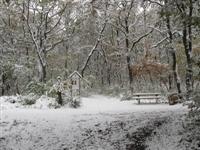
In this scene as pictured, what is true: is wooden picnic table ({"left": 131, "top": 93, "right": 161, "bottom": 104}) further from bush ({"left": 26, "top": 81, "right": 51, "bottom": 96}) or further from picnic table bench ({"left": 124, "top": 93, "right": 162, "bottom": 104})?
bush ({"left": 26, "top": 81, "right": 51, "bottom": 96})

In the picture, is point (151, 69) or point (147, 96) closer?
point (147, 96)

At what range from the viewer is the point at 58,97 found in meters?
16.9

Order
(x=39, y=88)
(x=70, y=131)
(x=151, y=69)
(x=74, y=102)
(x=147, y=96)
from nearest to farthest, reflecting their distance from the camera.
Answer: (x=70, y=131), (x=74, y=102), (x=39, y=88), (x=147, y=96), (x=151, y=69)

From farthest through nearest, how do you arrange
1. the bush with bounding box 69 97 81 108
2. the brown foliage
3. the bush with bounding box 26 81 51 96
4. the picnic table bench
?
1. the brown foliage
2. the picnic table bench
3. the bush with bounding box 26 81 51 96
4. the bush with bounding box 69 97 81 108

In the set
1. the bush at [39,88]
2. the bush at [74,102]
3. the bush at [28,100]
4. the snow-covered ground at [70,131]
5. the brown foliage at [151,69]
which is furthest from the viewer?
the brown foliage at [151,69]

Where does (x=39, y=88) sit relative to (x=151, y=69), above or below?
below

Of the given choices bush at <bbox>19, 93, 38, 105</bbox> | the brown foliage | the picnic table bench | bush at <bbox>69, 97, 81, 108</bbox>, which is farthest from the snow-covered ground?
the brown foliage

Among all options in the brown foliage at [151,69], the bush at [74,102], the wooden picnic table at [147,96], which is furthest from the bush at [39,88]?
the brown foliage at [151,69]

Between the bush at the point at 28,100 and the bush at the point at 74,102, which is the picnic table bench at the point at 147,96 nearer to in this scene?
the bush at the point at 74,102

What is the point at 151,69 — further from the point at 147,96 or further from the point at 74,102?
the point at 74,102

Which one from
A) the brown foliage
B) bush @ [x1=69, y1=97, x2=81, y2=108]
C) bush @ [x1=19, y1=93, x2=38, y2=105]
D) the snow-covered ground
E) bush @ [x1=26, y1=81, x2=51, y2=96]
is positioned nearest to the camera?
the snow-covered ground

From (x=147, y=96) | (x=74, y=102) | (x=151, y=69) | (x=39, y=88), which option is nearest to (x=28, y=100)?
(x=39, y=88)

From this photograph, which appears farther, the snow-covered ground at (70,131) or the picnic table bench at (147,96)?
the picnic table bench at (147,96)

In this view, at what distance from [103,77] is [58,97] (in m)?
23.8
